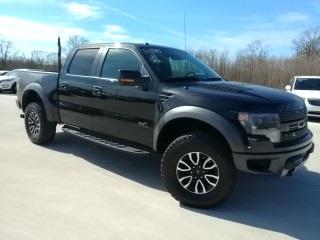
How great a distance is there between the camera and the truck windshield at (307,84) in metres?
15.7


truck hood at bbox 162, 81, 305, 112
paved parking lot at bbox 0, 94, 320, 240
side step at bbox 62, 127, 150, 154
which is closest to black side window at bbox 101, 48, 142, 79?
truck hood at bbox 162, 81, 305, 112

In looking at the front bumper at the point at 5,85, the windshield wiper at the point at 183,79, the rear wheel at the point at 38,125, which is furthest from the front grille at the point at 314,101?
the front bumper at the point at 5,85

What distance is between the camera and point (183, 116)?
5.26 m

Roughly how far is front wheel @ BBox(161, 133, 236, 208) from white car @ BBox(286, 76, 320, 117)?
420 inches

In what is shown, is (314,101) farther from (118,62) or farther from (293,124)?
(293,124)

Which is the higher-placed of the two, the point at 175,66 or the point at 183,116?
the point at 175,66

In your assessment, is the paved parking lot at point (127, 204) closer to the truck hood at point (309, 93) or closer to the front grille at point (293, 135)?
the front grille at point (293, 135)

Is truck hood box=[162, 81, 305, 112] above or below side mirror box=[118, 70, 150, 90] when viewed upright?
below

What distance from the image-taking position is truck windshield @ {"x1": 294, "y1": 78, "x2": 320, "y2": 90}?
15.7 meters

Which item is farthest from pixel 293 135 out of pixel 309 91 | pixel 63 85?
pixel 309 91

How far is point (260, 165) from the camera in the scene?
495 centimetres

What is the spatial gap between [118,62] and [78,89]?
875 mm

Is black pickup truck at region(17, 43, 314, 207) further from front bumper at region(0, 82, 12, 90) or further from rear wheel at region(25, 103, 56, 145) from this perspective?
front bumper at region(0, 82, 12, 90)

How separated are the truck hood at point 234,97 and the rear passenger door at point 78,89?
1.66 meters
